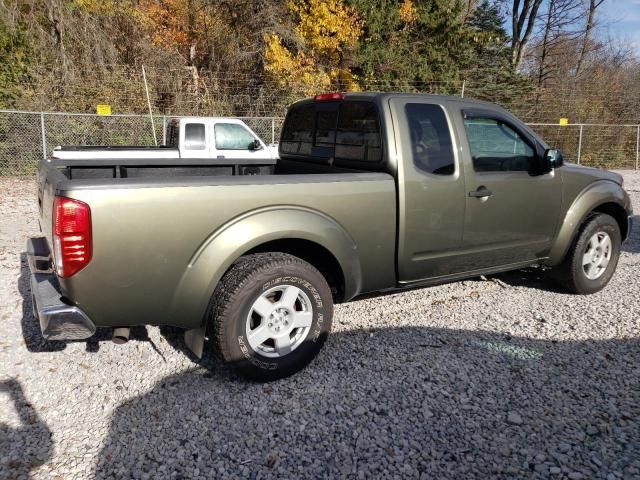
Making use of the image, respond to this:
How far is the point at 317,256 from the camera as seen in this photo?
12.3ft

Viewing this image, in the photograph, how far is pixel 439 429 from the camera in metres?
2.95

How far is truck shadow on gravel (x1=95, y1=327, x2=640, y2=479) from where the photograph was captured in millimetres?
2652

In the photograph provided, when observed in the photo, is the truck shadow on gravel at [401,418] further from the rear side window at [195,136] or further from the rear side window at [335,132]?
the rear side window at [195,136]

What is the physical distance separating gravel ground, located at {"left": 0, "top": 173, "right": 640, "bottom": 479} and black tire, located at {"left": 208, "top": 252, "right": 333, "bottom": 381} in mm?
169

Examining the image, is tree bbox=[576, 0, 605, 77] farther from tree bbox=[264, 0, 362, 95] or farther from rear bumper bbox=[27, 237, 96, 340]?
rear bumper bbox=[27, 237, 96, 340]

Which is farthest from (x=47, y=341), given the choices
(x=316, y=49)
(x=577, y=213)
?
(x=316, y=49)

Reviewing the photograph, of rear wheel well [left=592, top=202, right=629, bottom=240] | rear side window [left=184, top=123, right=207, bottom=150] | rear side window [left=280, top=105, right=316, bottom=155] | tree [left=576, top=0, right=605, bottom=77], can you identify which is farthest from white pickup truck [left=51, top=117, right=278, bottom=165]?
tree [left=576, top=0, right=605, bottom=77]

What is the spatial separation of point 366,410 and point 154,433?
4.04 feet

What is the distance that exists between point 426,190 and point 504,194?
0.84 metres

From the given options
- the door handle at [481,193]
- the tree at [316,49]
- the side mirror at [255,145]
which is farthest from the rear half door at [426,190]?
the tree at [316,49]

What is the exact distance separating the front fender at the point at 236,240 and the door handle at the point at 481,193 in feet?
4.19

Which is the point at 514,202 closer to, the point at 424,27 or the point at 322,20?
the point at 322,20

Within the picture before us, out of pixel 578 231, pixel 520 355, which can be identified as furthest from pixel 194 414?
pixel 578 231

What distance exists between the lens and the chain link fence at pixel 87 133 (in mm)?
14195
